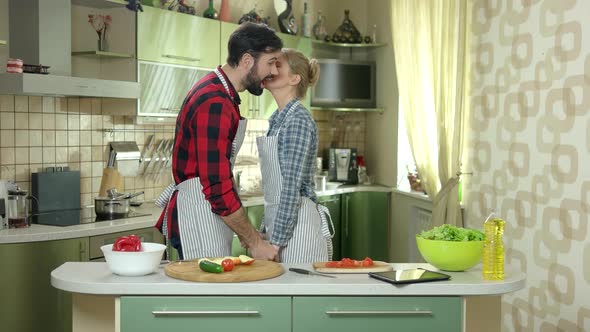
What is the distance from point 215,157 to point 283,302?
687 millimetres

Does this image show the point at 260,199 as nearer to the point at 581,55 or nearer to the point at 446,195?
the point at 446,195

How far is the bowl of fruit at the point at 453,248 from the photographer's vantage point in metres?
2.57

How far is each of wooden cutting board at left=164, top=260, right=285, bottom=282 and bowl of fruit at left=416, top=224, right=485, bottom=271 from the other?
521 mm

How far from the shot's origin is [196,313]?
2332 mm

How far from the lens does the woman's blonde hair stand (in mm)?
3242

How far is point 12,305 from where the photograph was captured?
3588mm

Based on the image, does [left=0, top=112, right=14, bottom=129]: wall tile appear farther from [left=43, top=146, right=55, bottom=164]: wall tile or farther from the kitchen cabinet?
the kitchen cabinet

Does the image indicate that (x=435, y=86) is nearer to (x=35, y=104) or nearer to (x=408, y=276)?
(x=35, y=104)

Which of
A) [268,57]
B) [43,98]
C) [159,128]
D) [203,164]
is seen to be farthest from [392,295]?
[159,128]

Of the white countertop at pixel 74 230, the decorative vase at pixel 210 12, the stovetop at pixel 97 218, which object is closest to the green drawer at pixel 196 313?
the white countertop at pixel 74 230

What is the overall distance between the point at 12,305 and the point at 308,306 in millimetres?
→ 1850

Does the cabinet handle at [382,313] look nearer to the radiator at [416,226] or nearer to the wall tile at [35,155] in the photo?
the wall tile at [35,155]

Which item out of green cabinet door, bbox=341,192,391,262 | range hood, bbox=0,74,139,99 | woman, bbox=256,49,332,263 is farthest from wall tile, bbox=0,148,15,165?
green cabinet door, bbox=341,192,391,262

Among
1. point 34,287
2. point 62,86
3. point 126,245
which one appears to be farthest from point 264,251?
point 62,86
